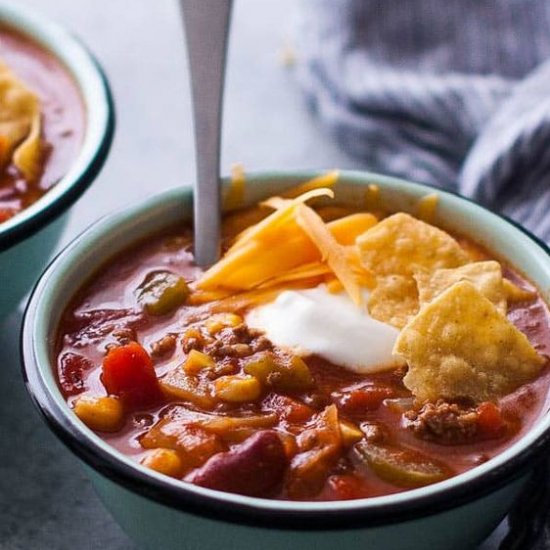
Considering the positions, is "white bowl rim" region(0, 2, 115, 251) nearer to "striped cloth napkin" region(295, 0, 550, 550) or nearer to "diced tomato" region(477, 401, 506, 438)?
"striped cloth napkin" region(295, 0, 550, 550)

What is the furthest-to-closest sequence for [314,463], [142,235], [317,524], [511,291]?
1. [142,235]
2. [511,291]
3. [314,463]
4. [317,524]

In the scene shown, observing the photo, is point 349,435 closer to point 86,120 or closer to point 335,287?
point 335,287

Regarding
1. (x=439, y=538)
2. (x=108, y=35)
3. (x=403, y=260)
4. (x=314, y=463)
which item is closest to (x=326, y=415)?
(x=314, y=463)

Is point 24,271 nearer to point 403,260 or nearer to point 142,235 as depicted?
point 142,235

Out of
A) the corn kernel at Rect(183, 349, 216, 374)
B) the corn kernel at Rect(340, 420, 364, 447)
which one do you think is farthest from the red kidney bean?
the corn kernel at Rect(183, 349, 216, 374)

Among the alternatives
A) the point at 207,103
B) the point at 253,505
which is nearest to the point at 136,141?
the point at 207,103
